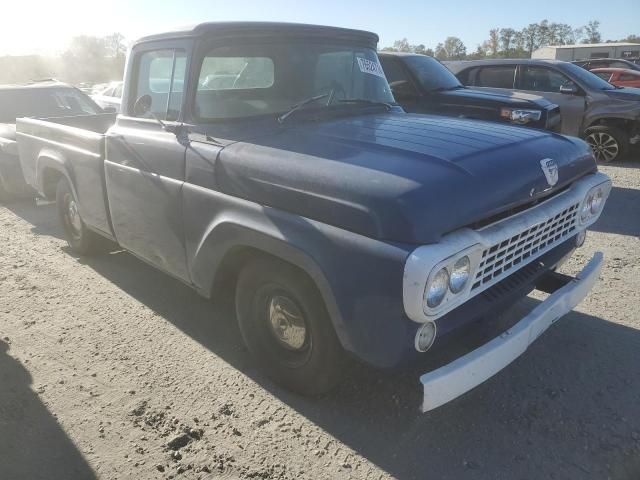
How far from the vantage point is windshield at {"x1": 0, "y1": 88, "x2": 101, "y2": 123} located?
7949 millimetres

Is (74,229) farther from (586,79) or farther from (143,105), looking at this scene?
(586,79)

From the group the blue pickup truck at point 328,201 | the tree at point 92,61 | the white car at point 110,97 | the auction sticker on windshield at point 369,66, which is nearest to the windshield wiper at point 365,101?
the blue pickup truck at point 328,201

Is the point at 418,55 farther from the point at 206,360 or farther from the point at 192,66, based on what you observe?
the point at 206,360

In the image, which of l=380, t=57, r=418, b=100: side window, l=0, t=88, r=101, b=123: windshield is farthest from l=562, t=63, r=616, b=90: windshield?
l=0, t=88, r=101, b=123: windshield

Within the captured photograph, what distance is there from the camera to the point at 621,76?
50.1 ft

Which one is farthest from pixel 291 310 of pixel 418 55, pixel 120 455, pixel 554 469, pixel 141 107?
pixel 418 55

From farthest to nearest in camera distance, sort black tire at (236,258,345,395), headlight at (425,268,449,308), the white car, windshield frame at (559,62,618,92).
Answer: the white car < windshield frame at (559,62,618,92) < black tire at (236,258,345,395) < headlight at (425,268,449,308)

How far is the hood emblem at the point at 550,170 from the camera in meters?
2.68

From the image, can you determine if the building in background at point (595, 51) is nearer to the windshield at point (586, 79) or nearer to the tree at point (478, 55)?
the tree at point (478, 55)

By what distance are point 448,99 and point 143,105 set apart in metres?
4.76

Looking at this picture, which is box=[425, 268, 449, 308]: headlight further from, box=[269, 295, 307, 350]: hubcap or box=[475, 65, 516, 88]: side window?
box=[475, 65, 516, 88]: side window

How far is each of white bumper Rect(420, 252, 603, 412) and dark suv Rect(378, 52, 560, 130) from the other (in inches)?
173

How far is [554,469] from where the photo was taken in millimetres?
2367

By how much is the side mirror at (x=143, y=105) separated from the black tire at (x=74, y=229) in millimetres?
1567
